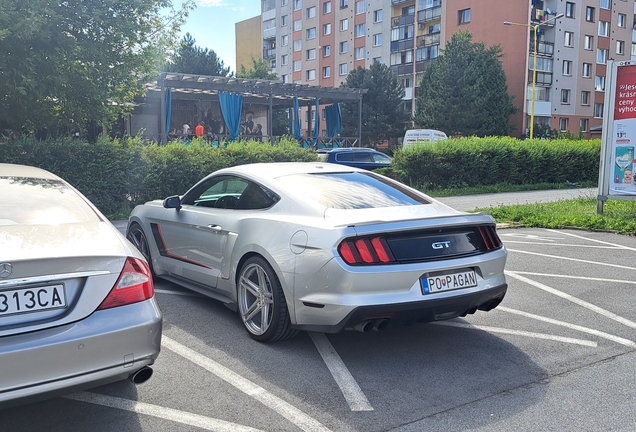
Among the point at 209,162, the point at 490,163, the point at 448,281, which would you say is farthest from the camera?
the point at 490,163

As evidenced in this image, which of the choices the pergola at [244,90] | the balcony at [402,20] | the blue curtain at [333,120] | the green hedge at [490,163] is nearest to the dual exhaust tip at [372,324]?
the green hedge at [490,163]

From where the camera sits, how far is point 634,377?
4.09m

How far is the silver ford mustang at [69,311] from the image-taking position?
291 centimetres

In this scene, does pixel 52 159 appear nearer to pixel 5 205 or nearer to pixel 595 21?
pixel 5 205

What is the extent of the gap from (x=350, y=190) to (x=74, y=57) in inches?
402

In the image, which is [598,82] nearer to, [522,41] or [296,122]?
[522,41]

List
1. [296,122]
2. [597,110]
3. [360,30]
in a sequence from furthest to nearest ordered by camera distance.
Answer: [360,30] < [597,110] < [296,122]

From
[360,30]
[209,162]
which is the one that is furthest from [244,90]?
[360,30]

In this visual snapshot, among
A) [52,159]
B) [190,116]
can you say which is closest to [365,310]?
[52,159]

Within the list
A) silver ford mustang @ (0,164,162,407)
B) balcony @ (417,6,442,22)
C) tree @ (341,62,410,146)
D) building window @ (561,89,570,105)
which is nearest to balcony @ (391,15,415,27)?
Answer: balcony @ (417,6,442,22)

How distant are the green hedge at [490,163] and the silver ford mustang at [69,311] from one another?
1799cm

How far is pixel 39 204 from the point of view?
3955 millimetres

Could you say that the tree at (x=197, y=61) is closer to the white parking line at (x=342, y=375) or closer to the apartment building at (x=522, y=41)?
the apartment building at (x=522, y=41)

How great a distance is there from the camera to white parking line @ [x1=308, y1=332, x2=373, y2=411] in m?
3.68
